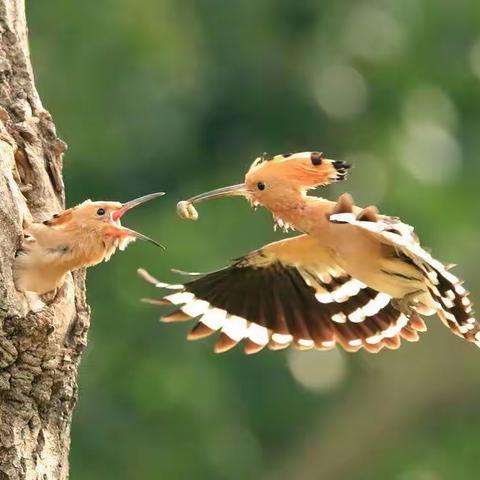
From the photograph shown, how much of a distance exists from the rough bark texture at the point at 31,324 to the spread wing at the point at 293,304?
23.7 inches

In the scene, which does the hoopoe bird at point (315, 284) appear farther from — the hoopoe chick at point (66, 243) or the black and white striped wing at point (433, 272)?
the hoopoe chick at point (66, 243)

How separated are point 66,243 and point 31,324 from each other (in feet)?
0.68

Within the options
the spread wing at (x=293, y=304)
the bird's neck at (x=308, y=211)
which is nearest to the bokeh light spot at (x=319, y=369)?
the spread wing at (x=293, y=304)

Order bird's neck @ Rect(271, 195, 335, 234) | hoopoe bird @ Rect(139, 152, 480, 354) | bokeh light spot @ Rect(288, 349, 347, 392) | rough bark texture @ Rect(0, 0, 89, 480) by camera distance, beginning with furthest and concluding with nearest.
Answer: bokeh light spot @ Rect(288, 349, 347, 392) < bird's neck @ Rect(271, 195, 335, 234) < hoopoe bird @ Rect(139, 152, 480, 354) < rough bark texture @ Rect(0, 0, 89, 480)

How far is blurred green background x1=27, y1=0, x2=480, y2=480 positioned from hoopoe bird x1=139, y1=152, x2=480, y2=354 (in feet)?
14.5

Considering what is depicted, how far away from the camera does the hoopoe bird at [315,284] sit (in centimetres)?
445

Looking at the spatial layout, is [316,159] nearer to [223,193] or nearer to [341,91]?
[223,193]

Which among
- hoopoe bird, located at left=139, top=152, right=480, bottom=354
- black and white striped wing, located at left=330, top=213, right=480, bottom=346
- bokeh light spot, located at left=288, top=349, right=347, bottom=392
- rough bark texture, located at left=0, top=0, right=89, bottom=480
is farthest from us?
bokeh light spot, located at left=288, top=349, right=347, bottom=392

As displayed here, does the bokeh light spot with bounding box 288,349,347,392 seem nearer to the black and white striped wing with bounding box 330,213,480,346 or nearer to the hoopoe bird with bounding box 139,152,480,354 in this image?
the hoopoe bird with bounding box 139,152,480,354

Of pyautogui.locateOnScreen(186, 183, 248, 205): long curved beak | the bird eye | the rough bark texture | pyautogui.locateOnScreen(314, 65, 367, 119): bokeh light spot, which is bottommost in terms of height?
the rough bark texture

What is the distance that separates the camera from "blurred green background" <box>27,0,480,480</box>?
9.80m

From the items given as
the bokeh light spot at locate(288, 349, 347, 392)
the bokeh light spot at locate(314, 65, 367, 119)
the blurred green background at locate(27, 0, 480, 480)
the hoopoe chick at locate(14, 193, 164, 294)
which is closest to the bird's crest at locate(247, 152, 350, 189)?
the hoopoe chick at locate(14, 193, 164, 294)

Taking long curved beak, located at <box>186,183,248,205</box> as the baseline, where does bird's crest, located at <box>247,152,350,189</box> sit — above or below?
above

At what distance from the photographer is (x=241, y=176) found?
35.5ft
